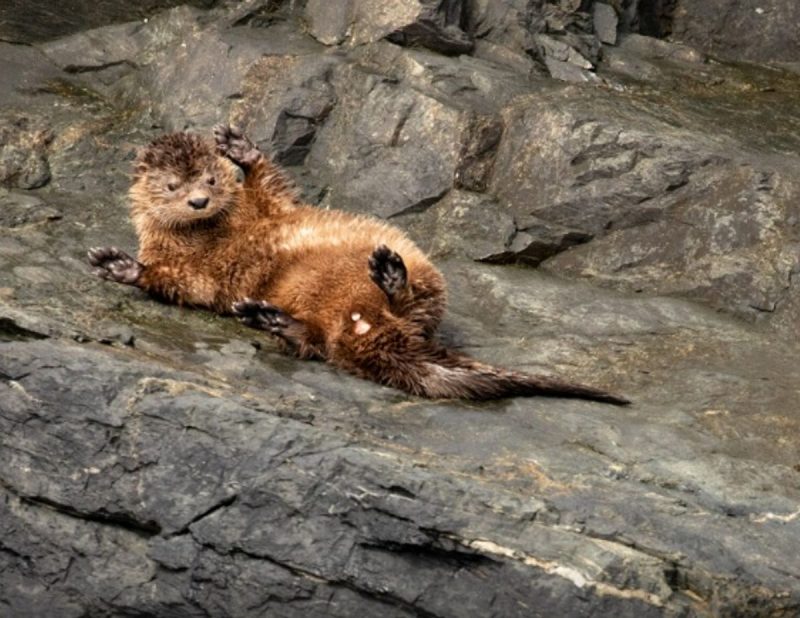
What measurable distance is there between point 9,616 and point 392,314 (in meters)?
2.04

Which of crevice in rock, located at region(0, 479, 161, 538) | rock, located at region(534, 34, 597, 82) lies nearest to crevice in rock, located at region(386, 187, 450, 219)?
rock, located at region(534, 34, 597, 82)

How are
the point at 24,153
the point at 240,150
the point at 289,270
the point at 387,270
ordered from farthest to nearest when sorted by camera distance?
the point at 24,153 → the point at 240,150 → the point at 289,270 → the point at 387,270

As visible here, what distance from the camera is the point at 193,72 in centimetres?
962

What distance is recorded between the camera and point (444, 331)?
775 cm

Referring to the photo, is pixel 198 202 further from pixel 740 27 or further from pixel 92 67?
pixel 740 27

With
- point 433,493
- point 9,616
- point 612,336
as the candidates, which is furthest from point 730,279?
point 9,616

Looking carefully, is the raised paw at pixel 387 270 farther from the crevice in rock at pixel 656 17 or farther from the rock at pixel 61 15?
the crevice in rock at pixel 656 17

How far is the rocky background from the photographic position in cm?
591

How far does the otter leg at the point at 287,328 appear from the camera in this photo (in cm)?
725

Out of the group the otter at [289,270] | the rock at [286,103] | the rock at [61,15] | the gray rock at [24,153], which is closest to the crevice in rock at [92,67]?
the rock at [61,15]

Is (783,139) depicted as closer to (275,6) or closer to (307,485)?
(275,6)

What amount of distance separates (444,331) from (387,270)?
70 cm

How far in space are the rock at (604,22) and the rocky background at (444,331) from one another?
0.07ft

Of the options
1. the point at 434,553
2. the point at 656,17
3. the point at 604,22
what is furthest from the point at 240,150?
the point at 656,17
